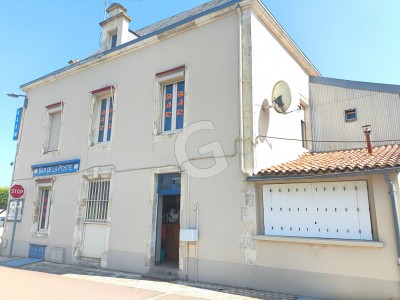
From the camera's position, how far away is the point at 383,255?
211 inches

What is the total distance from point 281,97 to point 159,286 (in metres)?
5.30

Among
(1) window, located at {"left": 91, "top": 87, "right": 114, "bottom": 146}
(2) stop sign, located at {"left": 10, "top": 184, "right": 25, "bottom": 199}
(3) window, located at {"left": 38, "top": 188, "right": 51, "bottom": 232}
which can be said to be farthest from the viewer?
(2) stop sign, located at {"left": 10, "top": 184, "right": 25, "bottom": 199}

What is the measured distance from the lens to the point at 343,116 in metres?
9.69

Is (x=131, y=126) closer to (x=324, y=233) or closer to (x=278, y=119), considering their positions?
(x=278, y=119)

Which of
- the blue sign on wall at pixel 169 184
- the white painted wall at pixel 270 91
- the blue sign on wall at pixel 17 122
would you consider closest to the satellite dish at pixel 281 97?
the white painted wall at pixel 270 91

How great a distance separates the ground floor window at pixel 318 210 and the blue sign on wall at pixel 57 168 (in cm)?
648

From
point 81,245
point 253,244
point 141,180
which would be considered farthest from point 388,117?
point 81,245

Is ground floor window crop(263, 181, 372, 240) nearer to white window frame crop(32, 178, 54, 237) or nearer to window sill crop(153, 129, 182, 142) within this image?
window sill crop(153, 129, 182, 142)

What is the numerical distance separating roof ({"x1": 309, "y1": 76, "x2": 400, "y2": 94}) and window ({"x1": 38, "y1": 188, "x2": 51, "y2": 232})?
413 inches

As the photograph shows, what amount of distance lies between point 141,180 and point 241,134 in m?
3.17

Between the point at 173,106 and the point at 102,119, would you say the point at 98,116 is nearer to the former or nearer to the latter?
the point at 102,119

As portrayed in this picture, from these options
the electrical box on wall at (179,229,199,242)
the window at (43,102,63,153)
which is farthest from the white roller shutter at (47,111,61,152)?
the electrical box on wall at (179,229,199,242)

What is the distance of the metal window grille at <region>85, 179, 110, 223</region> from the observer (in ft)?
30.1

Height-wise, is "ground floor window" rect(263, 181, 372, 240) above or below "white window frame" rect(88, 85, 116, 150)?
below
